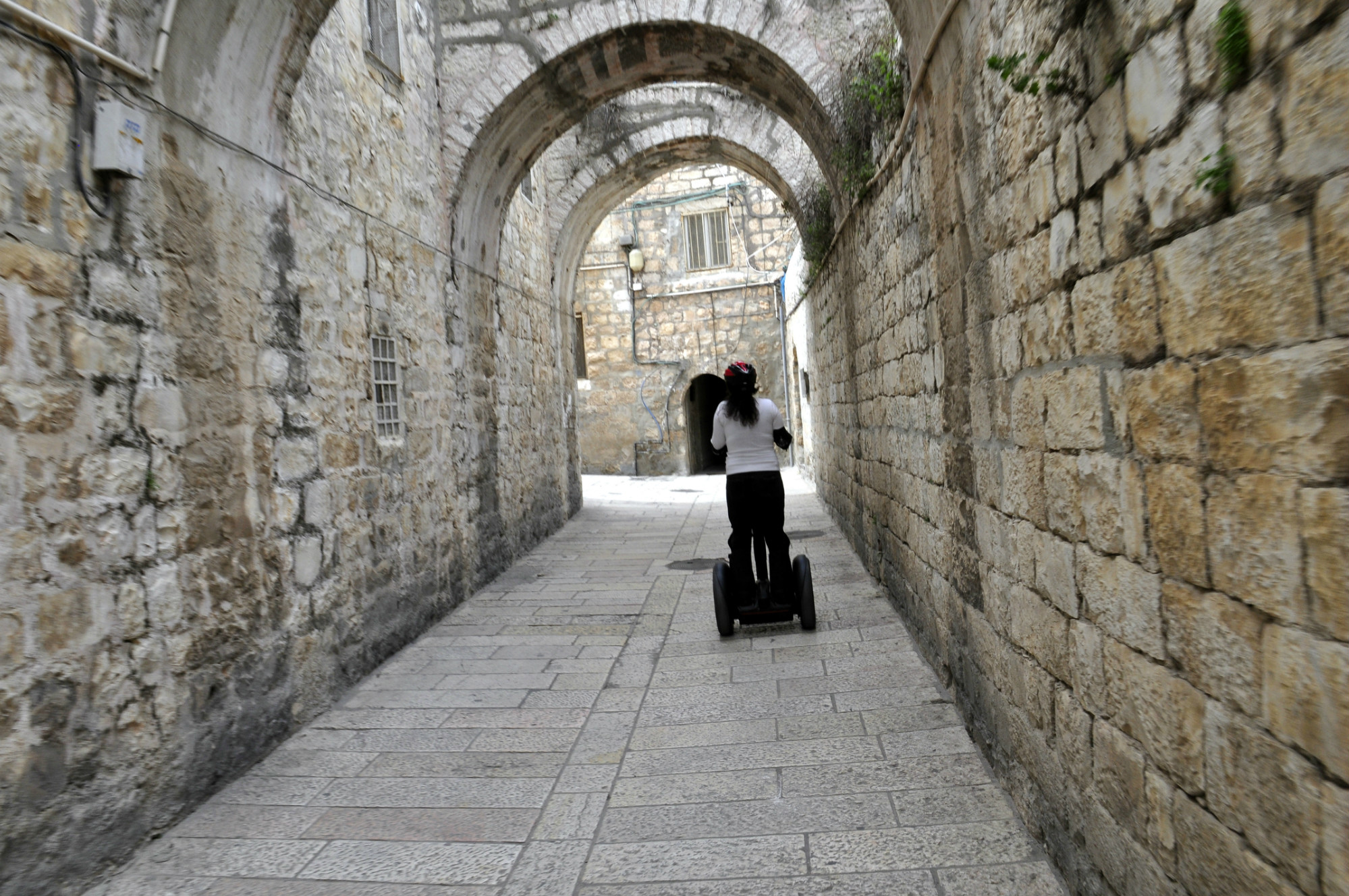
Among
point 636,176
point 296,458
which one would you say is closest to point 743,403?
point 296,458

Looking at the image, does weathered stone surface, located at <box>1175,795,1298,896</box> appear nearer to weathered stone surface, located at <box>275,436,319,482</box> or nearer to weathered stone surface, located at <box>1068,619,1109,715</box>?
weathered stone surface, located at <box>1068,619,1109,715</box>

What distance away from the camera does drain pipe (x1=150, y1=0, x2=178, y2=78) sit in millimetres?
3223

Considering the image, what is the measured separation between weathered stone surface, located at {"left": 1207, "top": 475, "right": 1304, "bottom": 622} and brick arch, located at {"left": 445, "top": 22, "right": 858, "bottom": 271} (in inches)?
227

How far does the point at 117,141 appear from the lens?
296cm

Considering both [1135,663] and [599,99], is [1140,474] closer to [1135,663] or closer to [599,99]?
[1135,663]

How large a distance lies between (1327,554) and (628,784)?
2499 mm

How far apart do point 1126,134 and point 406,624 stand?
15.9 feet

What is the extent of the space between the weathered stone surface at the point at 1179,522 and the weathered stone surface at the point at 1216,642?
0.13 feet

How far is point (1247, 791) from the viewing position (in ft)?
4.73

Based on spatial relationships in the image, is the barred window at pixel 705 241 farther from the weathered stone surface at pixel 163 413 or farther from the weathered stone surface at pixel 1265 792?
the weathered stone surface at pixel 1265 792

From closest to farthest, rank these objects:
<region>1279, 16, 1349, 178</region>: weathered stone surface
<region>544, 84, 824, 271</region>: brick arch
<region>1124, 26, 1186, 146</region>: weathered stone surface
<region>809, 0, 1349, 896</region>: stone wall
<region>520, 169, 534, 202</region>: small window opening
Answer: <region>1279, 16, 1349, 178</region>: weathered stone surface → <region>809, 0, 1349, 896</region>: stone wall → <region>1124, 26, 1186, 146</region>: weathered stone surface → <region>520, 169, 534, 202</region>: small window opening → <region>544, 84, 824, 271</region>: brick arch

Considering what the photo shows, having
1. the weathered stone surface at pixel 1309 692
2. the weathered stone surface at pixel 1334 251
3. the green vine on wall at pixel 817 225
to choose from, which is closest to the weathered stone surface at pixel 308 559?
the weathered stone surface at pixel 1309 692

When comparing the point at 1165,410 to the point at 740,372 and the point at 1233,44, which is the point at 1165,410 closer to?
the point at 1233,44

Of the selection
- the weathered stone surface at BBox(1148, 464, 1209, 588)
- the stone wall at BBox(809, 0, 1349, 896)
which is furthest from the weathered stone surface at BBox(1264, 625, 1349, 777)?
the weathered stone surface at BBox(1148, 464, 1209, 588)
